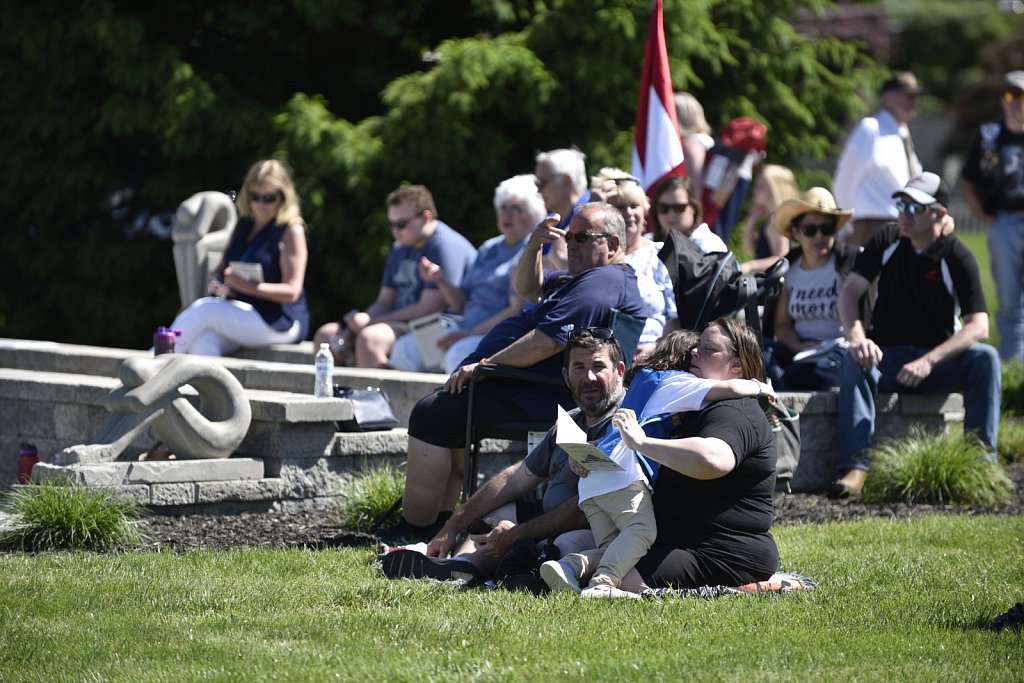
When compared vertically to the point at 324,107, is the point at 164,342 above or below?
below

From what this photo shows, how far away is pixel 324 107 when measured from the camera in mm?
13844

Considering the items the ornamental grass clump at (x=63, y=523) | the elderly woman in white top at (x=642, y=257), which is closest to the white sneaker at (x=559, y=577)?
the elderly woman in white top at (x=642, y=257)

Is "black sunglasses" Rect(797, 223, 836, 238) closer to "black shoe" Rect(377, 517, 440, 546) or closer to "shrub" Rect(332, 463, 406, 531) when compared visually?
"shrub" Rect(332, 463, 406, 531)

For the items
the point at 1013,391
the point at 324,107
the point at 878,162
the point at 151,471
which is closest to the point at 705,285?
the point at 151,471

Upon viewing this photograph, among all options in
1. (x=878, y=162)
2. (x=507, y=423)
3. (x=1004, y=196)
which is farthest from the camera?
(x=1004, y=196)

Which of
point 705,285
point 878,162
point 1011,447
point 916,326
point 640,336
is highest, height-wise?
point 878,162

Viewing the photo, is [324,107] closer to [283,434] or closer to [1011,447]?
[283,434]

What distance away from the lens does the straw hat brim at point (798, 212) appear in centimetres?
928

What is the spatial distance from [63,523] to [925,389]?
4.96 meters

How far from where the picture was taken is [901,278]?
353 inches

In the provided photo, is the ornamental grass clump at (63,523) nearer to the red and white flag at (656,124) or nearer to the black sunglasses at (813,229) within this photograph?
the red and white flag at (656,124)

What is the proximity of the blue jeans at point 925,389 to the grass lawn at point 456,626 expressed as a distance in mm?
2084

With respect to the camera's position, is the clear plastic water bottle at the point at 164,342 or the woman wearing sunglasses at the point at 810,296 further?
the woman wearing sunglasses at the point at 810,296

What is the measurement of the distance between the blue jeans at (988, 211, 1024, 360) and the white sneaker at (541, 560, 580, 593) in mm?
6832
